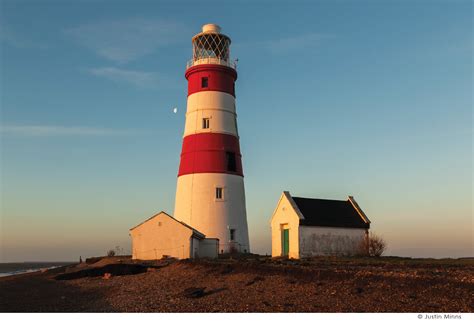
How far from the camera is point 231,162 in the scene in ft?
118

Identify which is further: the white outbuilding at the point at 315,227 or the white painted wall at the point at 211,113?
the white painted wall at the point at 211,113

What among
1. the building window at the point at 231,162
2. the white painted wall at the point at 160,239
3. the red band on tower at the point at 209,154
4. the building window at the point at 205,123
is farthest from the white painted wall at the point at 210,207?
the building window at the point at 205,123

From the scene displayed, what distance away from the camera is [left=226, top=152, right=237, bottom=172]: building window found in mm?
35625

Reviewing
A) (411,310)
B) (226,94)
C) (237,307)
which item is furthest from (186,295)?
(226,94)

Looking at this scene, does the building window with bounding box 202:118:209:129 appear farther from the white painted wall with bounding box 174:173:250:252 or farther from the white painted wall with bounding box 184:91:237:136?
the white painted wall with bounding box 174:173:250:252

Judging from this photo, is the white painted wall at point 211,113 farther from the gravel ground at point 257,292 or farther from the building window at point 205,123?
the gravel ground at point 257,292

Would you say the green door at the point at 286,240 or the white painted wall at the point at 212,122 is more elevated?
the white painted wall at the point at 212,122

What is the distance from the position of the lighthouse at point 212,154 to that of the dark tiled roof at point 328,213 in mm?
4752

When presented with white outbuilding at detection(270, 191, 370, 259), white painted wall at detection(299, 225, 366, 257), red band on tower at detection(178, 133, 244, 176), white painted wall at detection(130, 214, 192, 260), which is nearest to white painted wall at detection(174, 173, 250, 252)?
red band on tower at detection(178, 133, 244, 176)

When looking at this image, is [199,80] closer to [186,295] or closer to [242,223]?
[242,223]

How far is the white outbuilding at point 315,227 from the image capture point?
3281cm

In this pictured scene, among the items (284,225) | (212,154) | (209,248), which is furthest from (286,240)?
(212,154)

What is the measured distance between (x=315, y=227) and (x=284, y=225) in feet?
7.63

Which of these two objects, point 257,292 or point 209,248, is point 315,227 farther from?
point 257,292
